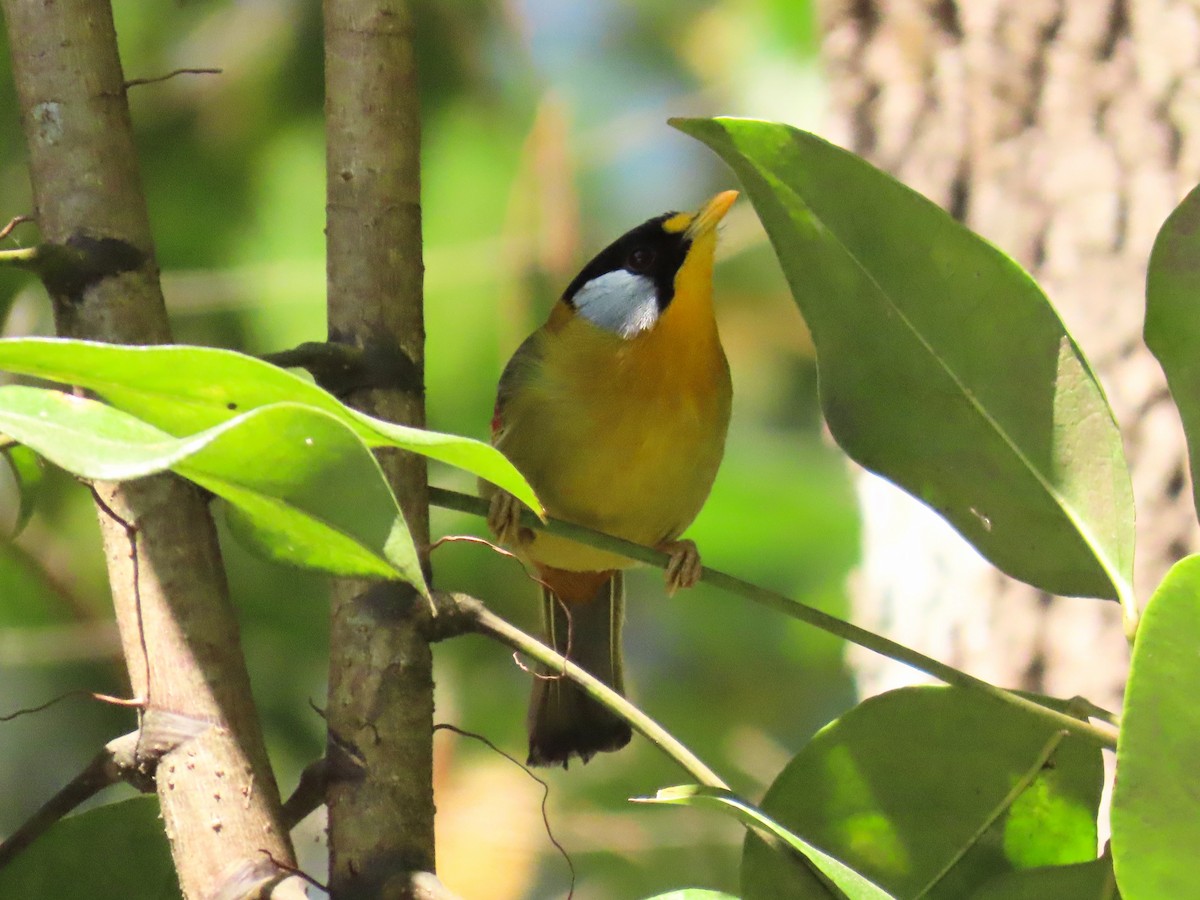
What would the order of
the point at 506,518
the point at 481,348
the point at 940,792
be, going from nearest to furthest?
the point at 940,792
the point at 506,518
the point at 481,348

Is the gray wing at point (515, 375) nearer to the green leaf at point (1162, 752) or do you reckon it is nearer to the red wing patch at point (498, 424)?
the red wing patch at point (498, 424)

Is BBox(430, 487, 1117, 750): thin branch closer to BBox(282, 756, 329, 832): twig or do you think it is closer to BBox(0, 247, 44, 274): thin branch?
BBox(282, 756, 329, 832): twig

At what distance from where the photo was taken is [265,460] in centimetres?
68

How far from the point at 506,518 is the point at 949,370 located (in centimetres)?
78

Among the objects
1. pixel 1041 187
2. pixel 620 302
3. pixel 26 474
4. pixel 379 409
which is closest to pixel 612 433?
pixel 620 302

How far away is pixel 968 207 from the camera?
2773 mm

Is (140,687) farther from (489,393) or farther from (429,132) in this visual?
(429,132)

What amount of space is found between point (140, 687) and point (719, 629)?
3.05 metres

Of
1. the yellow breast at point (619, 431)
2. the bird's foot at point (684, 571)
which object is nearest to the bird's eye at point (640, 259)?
the yellow breast at point (619, 431)

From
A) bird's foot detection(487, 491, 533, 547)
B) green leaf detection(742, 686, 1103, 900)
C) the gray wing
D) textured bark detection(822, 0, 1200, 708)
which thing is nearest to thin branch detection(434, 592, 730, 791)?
green leaf detection(742, 686, 1103, 900)

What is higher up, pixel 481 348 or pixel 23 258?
pixel 23 258

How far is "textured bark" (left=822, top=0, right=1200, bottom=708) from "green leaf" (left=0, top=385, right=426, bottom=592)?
1910 millimetres

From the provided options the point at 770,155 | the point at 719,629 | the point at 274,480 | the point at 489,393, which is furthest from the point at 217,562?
the point at 719,629

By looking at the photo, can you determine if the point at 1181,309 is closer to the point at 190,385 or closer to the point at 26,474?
the point at 190,385
